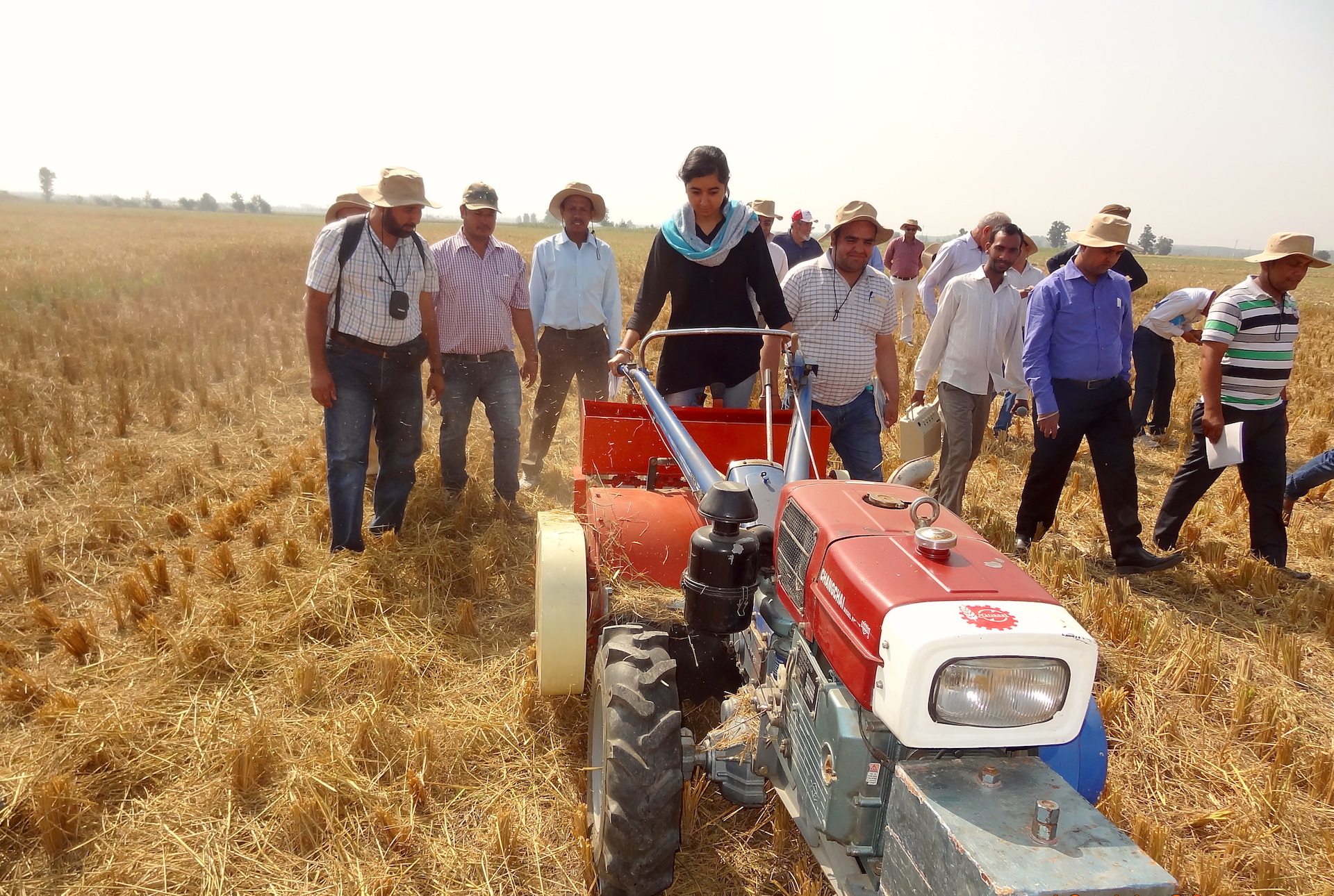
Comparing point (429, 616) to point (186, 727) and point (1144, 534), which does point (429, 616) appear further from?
point (1144, 534)

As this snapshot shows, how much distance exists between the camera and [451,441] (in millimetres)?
5559

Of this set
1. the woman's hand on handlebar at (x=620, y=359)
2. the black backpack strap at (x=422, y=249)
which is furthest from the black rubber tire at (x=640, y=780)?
the black backpack strap at (x=422, y=249)

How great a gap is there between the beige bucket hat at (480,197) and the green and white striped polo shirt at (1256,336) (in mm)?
4251

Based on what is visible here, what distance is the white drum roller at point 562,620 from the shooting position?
2.86 metres

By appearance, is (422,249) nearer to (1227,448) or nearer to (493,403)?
(493,403)

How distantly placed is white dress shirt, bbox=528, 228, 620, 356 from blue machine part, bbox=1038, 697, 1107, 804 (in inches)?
166

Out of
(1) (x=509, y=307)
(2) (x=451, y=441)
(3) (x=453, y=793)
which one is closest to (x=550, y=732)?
(3) (x=453, y=793)

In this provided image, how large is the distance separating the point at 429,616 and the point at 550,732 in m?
1.15

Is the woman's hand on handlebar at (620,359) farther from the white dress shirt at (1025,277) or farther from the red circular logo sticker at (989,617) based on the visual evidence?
the white dress shirt at (1025,277)

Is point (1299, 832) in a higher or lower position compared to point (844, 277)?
lower

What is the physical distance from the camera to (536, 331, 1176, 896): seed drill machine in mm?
1704

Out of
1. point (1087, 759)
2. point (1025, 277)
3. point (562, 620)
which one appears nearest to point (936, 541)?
point (1087, 759)

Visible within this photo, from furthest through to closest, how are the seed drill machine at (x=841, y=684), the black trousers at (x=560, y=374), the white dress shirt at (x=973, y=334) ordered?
the black trousers at (x=560, y=374) < the white dress shirt at (x=973, y=334) < the seed drill machine at (x=841, y=684)

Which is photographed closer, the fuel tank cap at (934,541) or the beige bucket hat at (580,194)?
the fuel tank cap at (934,541)
